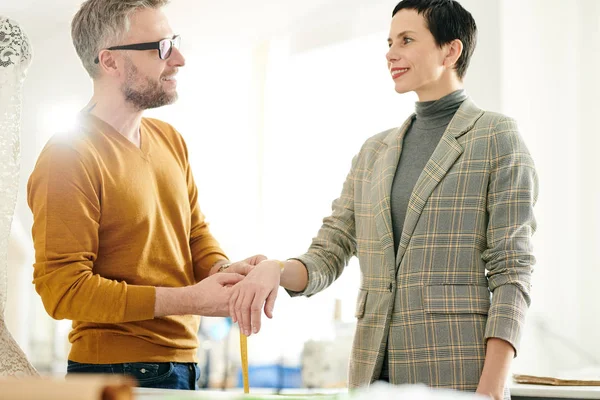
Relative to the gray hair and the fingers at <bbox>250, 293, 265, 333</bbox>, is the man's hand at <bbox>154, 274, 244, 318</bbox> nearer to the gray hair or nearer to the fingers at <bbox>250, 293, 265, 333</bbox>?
the fingers at <bbox>250, 293, 265, 333</bbox>

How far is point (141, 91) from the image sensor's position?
171cm

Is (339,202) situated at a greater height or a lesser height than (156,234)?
greater

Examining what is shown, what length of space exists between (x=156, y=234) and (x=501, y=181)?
749 mm

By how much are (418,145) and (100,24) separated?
0.82m

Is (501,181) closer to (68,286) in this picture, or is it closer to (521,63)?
(68,286)

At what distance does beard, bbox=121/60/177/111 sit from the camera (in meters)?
1.70

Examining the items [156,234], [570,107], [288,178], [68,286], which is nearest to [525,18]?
[570,107]

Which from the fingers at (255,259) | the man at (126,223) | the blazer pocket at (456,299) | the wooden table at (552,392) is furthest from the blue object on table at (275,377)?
the blazer pocket at (456,299)

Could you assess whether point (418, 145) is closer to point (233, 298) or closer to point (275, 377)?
point (233, 298)

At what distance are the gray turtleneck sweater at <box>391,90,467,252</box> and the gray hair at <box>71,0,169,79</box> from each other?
71cm

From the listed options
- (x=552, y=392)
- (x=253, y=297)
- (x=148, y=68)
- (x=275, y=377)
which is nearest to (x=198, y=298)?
(x=253, y=297)

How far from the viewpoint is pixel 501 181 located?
1479 mm

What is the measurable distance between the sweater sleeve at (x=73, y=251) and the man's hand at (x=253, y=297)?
21 cm

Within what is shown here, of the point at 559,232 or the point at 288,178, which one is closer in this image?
the point at 559,232
